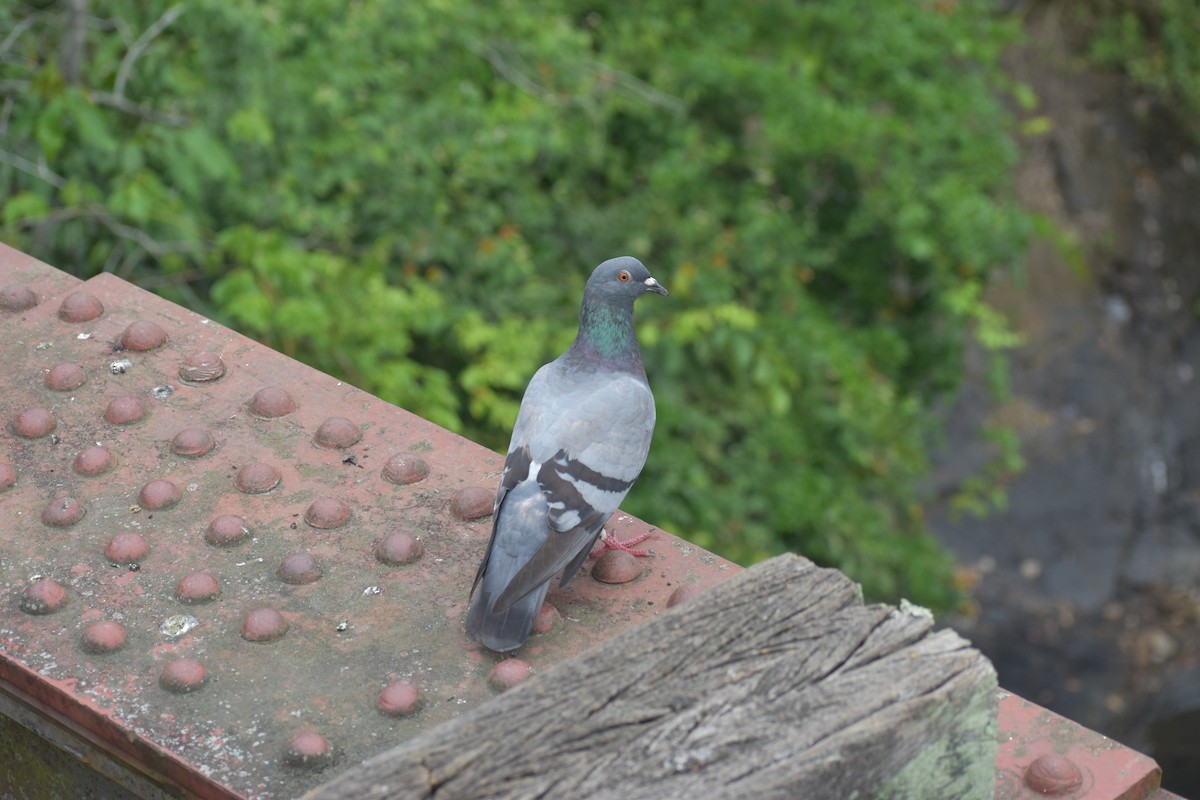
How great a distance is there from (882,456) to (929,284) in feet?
3.53

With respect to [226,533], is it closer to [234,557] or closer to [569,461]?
[234,557]

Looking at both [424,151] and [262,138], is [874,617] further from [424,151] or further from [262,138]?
[424,151]

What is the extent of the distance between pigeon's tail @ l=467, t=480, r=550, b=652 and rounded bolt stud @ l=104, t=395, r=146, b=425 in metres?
0.87

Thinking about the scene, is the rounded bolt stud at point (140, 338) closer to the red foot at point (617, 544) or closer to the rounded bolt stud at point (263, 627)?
the rounded bolt stud at point (263, 627)

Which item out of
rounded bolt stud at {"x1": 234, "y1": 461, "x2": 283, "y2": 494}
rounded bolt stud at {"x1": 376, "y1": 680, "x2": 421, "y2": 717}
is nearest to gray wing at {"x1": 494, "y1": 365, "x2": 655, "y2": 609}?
rounded bolt stud at {"x1": 376, "y1": 680, "x2": 421, "y2": 717}

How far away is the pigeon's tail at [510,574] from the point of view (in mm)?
2285

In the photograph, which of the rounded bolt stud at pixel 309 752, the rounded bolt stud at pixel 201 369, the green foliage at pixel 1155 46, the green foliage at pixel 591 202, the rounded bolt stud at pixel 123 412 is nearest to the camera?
the rounded bolt stud at pixel 309 752

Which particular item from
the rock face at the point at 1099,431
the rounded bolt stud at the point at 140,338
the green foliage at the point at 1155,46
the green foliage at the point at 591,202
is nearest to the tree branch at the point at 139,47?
the green foliage at the point at 591,202

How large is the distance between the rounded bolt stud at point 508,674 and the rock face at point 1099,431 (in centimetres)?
615

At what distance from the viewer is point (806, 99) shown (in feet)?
23.8

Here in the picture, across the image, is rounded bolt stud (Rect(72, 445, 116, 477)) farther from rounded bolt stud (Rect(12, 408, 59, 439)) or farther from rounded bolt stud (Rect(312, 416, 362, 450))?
rounded bolt stud (Rect(312, 416, 362, 450))

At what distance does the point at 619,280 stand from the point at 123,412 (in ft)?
3.83

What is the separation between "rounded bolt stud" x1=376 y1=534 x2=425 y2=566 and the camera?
2496 mm

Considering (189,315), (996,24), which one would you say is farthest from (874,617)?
(996,24)
